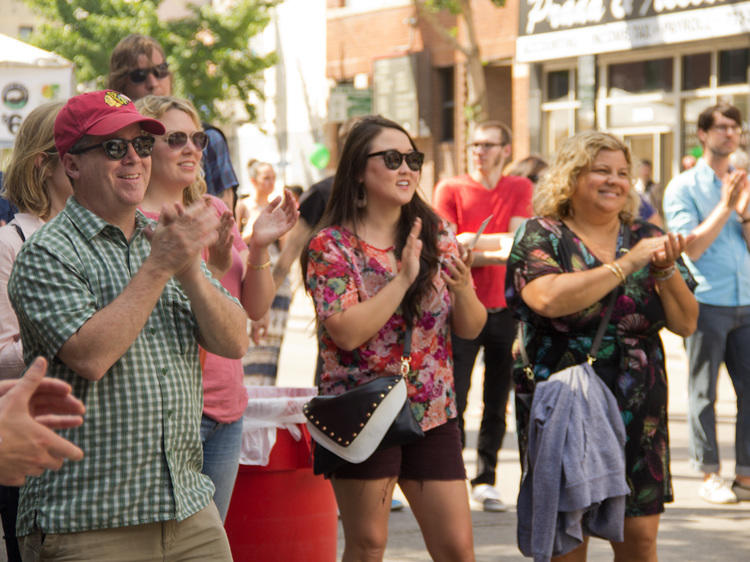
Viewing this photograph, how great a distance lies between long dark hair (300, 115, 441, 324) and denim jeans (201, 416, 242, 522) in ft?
2.10

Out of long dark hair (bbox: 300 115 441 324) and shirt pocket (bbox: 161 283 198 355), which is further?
long dark hair (bbox: 300 115 441 324)

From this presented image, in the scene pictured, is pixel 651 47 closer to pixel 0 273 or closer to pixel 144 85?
pixel 144 85

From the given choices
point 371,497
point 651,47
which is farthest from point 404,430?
point 651,47

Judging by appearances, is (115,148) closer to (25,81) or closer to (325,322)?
(325,322)

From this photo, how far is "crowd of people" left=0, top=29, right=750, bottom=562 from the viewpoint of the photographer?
297 cm

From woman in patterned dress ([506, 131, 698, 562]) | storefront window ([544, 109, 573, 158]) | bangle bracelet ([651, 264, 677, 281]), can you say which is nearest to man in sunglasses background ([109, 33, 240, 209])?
woman in patterned dress ([506, 131, 698, 562])

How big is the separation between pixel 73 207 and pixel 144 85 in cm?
242

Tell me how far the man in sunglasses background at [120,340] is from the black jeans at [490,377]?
3.77 meters

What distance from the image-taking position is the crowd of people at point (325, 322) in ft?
9.74

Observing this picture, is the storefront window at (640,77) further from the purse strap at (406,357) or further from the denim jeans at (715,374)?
the purse strap at (406,357)

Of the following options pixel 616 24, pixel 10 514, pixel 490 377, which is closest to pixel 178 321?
pixel 10 514

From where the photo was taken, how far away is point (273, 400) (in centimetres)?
468

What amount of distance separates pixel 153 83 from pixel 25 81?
5.56 meters

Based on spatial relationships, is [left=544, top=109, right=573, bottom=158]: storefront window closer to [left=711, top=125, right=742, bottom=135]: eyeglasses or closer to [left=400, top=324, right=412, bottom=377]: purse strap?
[left=711, top=125, right=742, bottom=135]: eyeglasses
